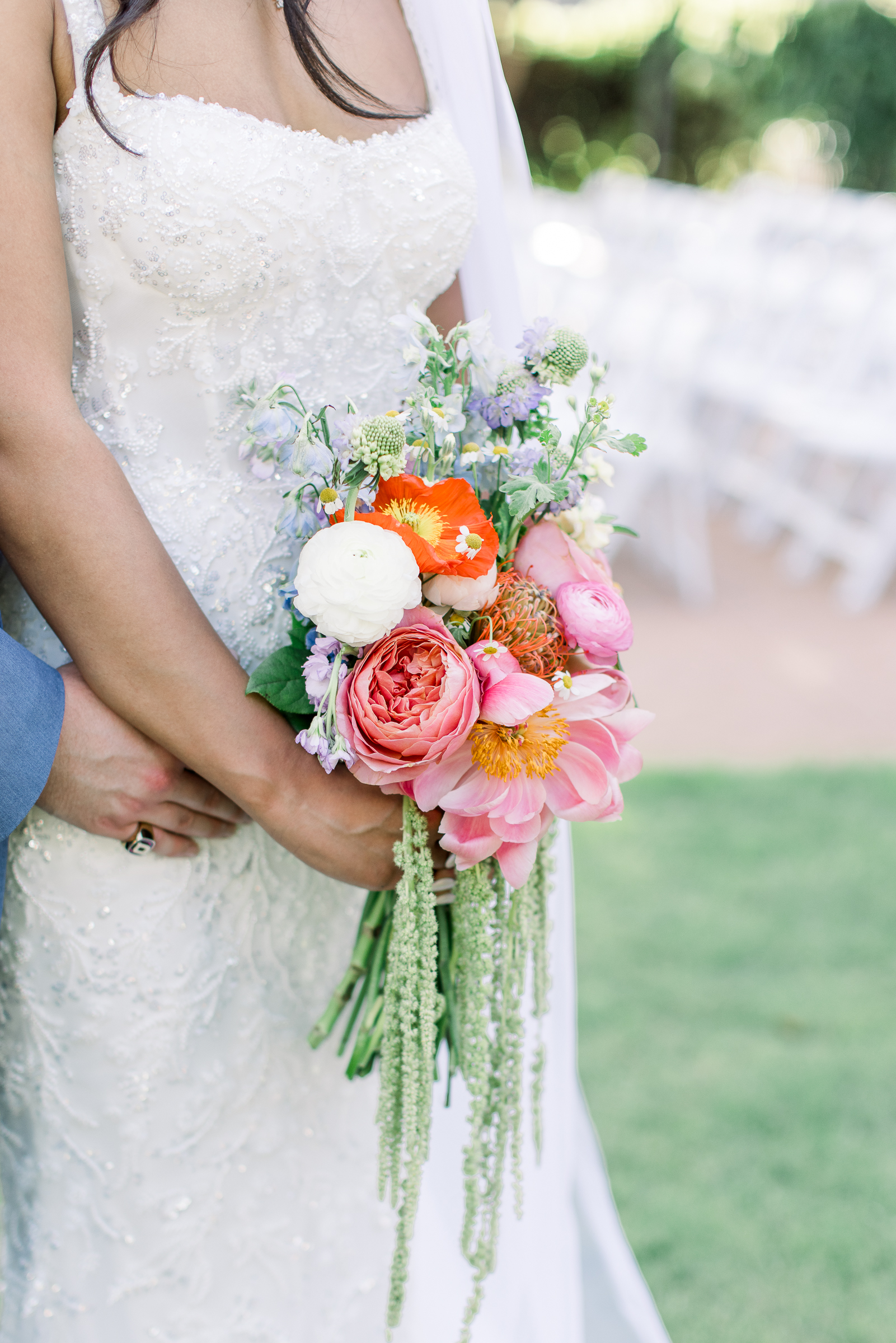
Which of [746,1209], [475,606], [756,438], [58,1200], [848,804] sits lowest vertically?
[58,1200]

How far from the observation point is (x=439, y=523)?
3.74 feet

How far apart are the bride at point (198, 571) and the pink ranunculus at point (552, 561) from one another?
297 mm

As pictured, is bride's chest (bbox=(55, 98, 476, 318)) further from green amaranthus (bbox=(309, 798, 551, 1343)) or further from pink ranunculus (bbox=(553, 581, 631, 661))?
green amaranthus (bbox=(309, 798, 551, 1343))

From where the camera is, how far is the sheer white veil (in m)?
1.49

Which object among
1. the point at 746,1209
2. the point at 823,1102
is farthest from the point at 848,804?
the point at 746,1209

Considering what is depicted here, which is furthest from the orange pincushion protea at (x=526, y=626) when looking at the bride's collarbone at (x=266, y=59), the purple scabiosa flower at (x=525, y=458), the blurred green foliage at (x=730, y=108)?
the blurred green foliage at (x=730, y=108)

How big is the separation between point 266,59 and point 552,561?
2.11 feet

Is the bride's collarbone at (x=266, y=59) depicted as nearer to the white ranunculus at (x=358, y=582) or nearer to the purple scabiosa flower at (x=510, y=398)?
the purple scabiosa flower at (x=510, y=398)

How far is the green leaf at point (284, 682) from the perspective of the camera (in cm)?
122

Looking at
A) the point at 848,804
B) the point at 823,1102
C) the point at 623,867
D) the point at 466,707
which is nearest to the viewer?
the point at 466,707

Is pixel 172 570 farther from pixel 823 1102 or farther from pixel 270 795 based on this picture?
pixel 823 1102

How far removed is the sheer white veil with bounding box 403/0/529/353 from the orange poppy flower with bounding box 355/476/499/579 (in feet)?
1.60

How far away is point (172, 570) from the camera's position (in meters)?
1.26

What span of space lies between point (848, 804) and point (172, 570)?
334cm
